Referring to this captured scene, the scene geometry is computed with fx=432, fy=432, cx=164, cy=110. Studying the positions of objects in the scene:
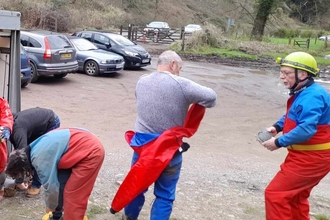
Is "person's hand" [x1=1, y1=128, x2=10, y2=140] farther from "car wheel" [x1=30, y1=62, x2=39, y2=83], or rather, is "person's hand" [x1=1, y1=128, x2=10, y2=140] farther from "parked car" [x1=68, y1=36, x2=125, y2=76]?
"parked car" [x1=68, y1=36, x2=125, y2=76]

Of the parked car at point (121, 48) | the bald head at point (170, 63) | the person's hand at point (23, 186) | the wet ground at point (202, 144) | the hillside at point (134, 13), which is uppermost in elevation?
the hillside at point (134, 13)

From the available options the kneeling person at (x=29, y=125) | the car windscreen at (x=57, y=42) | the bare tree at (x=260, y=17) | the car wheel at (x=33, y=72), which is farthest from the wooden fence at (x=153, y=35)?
the kneeling person at (x=29, y=125)

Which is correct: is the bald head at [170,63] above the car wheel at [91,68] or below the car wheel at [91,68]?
above

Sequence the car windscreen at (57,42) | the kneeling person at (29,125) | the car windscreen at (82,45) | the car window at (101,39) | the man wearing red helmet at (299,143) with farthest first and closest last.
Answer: the car window at (101,39)
the car windscreen at (82,45)
the car windscreen at (57,42)
the kneeling person at (29,125)
the man wearing red helmet at (299,143)

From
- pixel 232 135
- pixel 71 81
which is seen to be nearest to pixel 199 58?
pixel 71 81

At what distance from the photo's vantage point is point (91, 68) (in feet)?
52.0

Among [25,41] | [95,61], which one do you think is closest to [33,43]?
[25,41]

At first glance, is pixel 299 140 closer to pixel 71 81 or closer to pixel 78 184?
pixel 78 184

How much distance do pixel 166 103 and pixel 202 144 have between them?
4.90m

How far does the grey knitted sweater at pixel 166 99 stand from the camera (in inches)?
150

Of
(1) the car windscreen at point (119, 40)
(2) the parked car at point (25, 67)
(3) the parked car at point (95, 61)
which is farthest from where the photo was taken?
(1) the car windscreen at point (119, 40)

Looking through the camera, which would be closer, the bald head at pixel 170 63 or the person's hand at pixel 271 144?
the person's hand at pixel 271 144

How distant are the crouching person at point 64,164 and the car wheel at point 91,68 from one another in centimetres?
1215

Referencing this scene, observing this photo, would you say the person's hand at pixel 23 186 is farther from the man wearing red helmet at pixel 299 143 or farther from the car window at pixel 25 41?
the car window at pixel 25 41
